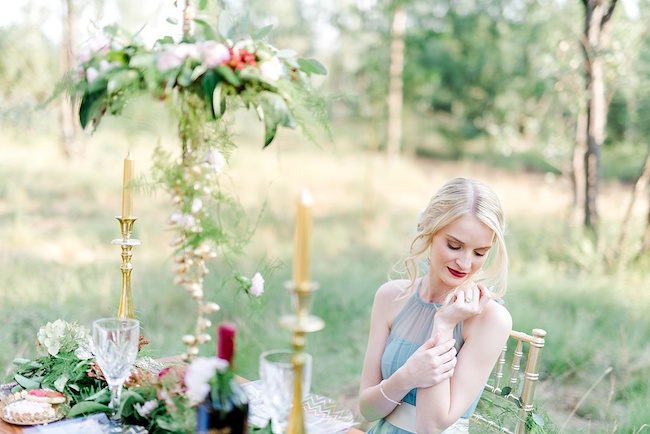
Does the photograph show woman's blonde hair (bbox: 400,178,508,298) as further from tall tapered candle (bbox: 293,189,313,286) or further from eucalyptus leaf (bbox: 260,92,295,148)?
tall tapered candle (bbox: 293,189,313,286)

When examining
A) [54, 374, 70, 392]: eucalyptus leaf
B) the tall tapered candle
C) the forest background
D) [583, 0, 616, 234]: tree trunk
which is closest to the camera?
the tall tapered candle

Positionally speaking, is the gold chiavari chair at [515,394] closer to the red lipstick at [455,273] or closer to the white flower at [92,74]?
the red lipstick at [455,273]

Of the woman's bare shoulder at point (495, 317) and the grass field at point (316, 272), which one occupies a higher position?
the woman's bare shoulder at point (495, 317)

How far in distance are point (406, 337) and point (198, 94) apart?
1.14 metres

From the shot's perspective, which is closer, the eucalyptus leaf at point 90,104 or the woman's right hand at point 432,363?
the eucalyptus leaf at point 90,104

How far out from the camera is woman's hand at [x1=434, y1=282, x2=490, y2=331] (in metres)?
1.77

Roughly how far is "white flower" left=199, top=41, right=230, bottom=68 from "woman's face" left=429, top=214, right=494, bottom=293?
924 mm

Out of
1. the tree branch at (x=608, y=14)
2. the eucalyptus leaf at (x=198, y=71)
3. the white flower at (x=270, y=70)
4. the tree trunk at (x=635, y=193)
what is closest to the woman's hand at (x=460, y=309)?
the white flower at (x=270, y=70)

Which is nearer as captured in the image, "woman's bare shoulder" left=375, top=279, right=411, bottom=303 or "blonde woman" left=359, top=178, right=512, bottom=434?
"blonde woman" left=359, top=178, right=512, bottom=434

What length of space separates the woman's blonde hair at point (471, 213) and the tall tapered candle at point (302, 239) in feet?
3.00

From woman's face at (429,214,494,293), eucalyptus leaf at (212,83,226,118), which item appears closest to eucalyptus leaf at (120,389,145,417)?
eucalyptus leaf at (212,83,226,118)

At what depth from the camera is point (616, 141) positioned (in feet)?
43.1

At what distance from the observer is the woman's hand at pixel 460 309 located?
1768 millimetres

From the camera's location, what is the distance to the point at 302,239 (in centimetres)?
114
